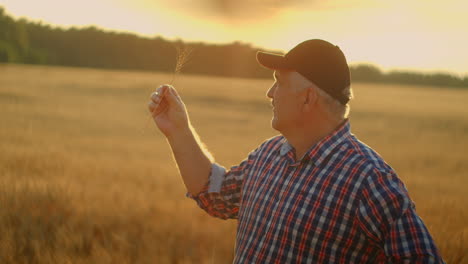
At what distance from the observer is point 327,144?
1975 mm

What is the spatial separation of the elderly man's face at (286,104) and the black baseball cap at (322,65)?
6 cm

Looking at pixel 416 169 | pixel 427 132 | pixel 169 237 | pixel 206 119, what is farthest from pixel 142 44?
pixel 169 237

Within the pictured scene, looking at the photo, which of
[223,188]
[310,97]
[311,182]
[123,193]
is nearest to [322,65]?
[310,97]

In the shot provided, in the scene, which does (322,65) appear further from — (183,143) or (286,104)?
(183,143)

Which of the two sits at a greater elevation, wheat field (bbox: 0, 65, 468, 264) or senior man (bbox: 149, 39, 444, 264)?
senior man (bbox: 149, 39, 444, 264)

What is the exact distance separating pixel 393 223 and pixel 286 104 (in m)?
0.68

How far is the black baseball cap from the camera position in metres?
1.99

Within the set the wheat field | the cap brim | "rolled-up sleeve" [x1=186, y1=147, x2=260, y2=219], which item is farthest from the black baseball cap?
the wheat field

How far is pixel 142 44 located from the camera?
134 feet

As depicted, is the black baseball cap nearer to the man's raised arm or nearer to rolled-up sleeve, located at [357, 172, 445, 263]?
rolled-up sleeve, located at [357, 172, 445, 263]

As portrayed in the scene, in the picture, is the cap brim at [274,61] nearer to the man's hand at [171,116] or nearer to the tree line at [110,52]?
the man's hand at [171,116]

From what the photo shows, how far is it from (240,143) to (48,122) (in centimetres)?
397

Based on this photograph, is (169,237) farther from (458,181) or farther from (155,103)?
(458,181)

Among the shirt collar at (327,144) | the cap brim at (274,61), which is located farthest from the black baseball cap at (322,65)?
the shirt collar at (327,144)
